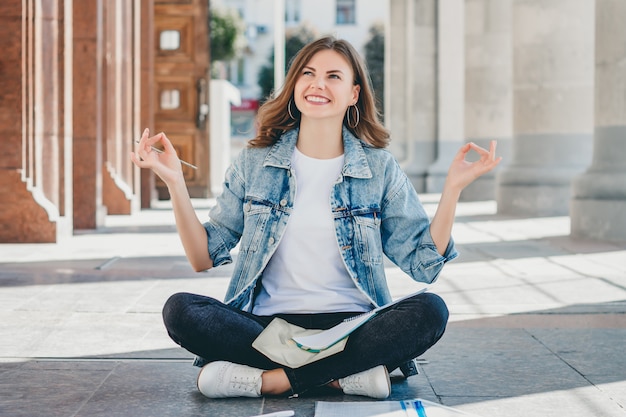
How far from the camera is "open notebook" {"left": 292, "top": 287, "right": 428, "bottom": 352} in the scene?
3711 mm

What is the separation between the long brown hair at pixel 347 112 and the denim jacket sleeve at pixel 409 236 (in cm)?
20

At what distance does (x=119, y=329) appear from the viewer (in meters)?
5.48

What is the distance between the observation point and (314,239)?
4.06m

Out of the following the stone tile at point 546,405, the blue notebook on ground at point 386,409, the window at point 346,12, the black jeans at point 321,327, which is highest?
the window at point 346,12

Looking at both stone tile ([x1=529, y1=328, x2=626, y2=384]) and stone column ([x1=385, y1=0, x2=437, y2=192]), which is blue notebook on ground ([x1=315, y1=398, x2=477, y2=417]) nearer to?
stone tile ([x1=529, y1=328, x2=626, y2=384])

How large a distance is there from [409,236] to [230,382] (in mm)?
866

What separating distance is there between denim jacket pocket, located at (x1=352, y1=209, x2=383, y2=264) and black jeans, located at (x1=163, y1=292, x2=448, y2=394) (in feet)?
0.73

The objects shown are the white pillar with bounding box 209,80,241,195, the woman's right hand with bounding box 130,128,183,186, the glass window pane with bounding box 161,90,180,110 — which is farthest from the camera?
the white pillar with bounding box 209,80,241,195

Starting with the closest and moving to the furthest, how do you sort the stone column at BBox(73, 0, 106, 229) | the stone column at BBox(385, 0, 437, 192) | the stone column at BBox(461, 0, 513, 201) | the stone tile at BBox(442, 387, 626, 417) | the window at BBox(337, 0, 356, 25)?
the stone tile at BBox(442, 387, 626, 417)
the stone column at BBox(73, 0, 106, 229)
the stone column at BBox(461, 0, 513, 201)
the stone column at BBox(385, 0, 437, 192)
the window at BBox(337, 0, 356, 25)

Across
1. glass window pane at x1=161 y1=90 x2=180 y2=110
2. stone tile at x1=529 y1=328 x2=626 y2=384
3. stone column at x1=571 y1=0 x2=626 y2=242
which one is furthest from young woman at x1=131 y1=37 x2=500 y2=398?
glass window pane at x1=161 y1=90 x2=180 y2=110

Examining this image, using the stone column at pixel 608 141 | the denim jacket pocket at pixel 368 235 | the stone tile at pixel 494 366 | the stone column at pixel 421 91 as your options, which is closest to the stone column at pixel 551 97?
the stone column at pixel 608 141

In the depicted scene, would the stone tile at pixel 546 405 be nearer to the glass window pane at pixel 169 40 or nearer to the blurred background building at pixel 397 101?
the blurred background building at pixel 397 101

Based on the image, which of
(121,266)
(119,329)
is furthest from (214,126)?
(119,329)

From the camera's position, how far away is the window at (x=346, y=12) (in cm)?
7106
